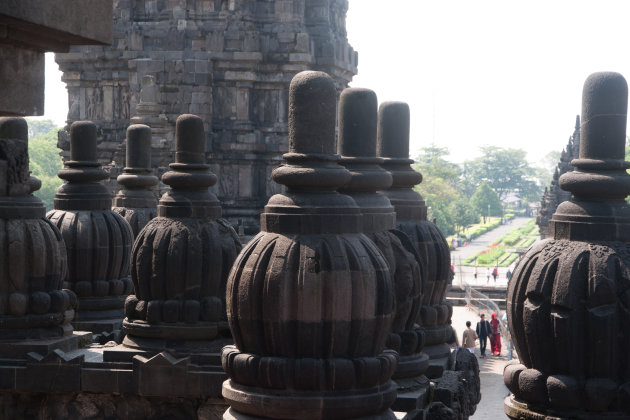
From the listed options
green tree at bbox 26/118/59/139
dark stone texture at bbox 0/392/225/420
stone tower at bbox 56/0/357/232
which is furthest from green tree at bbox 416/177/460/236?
green tree at bbox 26/118/59/139

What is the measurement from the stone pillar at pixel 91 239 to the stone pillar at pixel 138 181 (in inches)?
63.2

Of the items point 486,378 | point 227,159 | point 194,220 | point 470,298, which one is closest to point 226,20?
point 227,159

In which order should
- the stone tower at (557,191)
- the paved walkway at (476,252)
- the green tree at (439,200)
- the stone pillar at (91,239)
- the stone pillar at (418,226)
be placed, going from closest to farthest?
the stone pillar at (418,226) → the stone pillar at (91,239) → the stone tower at (557,191) → the paved walkway at (476,252) → the green tree at (439,200)

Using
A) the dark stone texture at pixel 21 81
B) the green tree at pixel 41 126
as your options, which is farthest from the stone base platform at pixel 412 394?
the green tree at pixel 41 126

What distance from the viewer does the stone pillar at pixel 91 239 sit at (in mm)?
12242

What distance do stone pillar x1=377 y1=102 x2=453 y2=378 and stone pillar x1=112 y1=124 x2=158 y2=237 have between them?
4.62 metres

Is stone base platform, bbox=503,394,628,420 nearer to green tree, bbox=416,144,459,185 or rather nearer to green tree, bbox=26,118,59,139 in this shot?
green tree, bbox=416,144,459,185

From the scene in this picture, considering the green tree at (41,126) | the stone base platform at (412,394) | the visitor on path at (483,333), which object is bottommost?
the visitor on path at (483,333)

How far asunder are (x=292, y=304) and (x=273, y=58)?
19260 millimetres

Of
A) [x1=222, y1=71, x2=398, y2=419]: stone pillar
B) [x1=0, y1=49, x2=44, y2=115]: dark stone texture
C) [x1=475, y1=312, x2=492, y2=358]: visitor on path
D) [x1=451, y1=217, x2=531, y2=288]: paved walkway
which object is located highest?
[x1=0, y1=49, x2=44, y2=115]: dark stone texture

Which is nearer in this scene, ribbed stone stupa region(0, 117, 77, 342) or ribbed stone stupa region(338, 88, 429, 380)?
ribbed stone stupa region(338, 88, 429, 380)

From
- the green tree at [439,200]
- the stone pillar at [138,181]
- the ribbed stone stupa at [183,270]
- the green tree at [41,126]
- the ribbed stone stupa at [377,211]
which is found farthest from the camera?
the green tree at [41,126]

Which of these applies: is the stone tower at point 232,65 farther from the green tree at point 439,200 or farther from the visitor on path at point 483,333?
the green tree at point 439,200

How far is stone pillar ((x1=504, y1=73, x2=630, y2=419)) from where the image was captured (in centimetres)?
629
